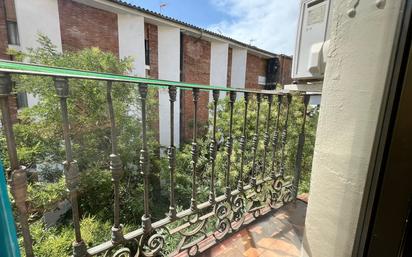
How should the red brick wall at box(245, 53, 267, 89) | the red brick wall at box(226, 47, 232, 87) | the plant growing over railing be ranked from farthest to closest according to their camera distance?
the red brick wall at box(245, 53, 267, 89), the red brick wall at box(226, 47, 232, 87), the plant growing over railing

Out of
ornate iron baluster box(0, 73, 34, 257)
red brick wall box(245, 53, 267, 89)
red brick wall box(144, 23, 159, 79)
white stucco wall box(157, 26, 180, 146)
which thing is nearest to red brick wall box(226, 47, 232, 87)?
red brick wall box(245, 53, 267, 89)

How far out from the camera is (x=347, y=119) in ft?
2.42

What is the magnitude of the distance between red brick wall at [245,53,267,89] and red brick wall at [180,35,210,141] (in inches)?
111

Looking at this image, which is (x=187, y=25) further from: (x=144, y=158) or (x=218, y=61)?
(x=144, y=158)

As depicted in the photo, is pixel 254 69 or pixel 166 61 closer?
pixel 166 61

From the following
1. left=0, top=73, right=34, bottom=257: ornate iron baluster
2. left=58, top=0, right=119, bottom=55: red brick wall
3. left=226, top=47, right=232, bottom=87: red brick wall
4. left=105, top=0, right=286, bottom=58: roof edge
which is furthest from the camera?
left=226, top=47, right=232, bottom=87: red brick wall

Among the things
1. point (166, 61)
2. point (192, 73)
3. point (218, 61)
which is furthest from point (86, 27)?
point (218, 61)

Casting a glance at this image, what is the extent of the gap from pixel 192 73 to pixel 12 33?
5.68 metres

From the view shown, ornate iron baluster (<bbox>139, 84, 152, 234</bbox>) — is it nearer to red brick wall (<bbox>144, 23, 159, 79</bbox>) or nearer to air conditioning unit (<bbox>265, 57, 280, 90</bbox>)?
red brick wall (<bbox>144, 23, 159, 79</bbox>)

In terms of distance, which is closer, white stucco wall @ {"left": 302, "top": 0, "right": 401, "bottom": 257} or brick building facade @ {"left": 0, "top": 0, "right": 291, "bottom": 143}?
white stucco wall @ {"left": 302, "top": 0, "right": 401, "bottom": 257}

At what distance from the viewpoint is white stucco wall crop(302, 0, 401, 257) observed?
0.64 m

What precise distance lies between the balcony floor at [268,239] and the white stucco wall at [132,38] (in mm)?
6165

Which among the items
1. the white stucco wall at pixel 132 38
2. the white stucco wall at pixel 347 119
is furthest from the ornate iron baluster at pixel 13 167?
the white stucco wall at pixel 132 38

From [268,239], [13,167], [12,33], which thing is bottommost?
[268,239]
